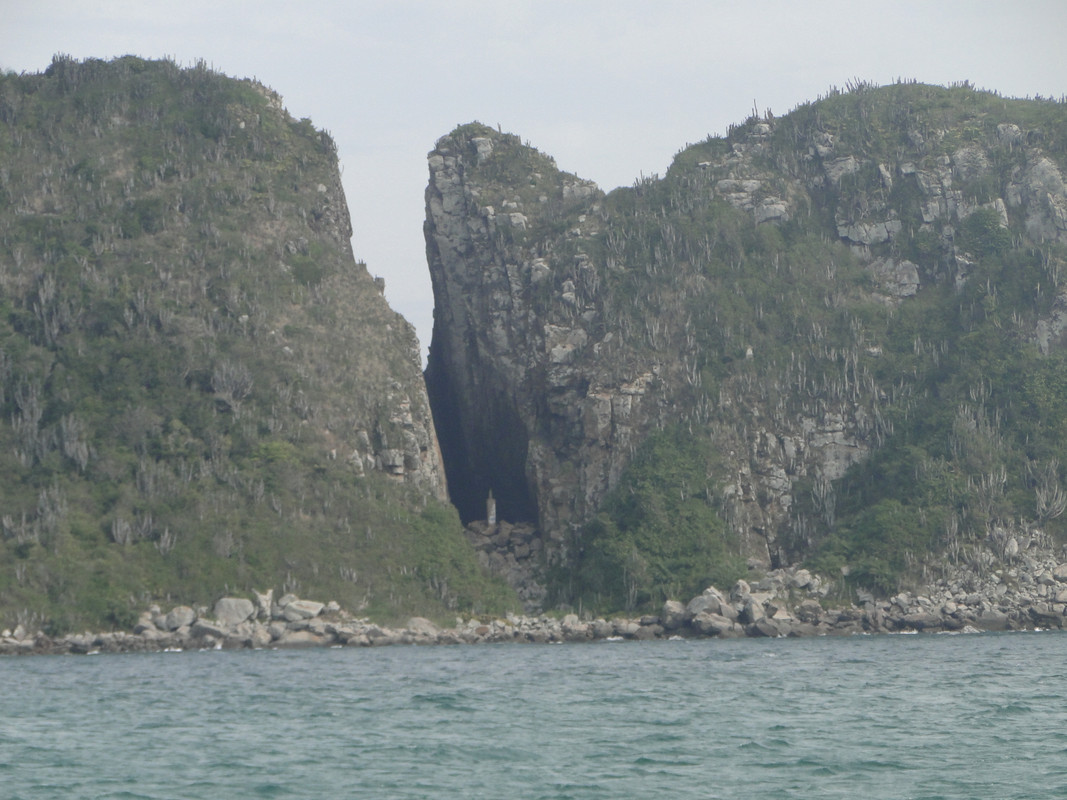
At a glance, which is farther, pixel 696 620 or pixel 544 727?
pixel 696 620

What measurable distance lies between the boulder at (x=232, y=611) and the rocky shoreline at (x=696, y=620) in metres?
0.08

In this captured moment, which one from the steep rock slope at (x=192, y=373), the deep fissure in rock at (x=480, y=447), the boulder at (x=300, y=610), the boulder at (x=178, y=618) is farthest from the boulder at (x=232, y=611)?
the deep fissure in rock at (x=480, y=447)

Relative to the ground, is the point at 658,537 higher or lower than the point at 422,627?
higher

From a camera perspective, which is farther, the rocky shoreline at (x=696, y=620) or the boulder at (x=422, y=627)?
the boulder at (x=422, y=627)

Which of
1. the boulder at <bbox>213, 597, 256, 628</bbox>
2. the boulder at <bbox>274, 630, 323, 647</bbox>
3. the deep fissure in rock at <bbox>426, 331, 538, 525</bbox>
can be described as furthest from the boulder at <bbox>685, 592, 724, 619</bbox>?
the deep fissure in rock at <bbox>426, 331, 538, 525</bbox>

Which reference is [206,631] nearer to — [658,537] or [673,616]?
[673,616]

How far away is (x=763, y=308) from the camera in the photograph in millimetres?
152625

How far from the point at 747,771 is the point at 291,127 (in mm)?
131085

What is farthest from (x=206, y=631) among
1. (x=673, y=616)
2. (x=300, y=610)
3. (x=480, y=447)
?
(x=480, y=447)

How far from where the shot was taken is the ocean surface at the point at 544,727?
1718 inches

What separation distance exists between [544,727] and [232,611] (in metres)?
56.3

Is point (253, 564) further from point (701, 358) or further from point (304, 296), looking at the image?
point (701, 358)

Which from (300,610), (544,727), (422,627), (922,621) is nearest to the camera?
(544,727)

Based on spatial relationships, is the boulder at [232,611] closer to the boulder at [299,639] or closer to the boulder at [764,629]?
the boulder at [299,639]
